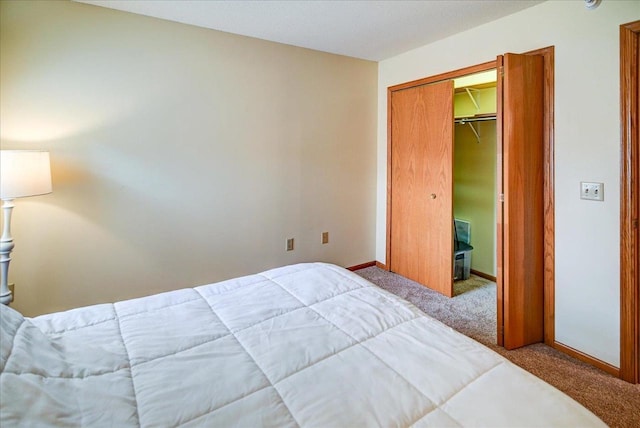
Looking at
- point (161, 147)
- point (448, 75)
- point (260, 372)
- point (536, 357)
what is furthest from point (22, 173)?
point (536, 357)

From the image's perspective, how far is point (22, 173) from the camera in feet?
6.20

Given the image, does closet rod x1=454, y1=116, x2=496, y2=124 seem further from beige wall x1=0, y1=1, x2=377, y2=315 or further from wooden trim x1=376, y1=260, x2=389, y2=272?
wooden trim x1=376, y1=260, x2=389, y2=272

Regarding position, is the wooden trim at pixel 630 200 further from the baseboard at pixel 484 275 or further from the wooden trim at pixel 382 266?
the wooden trim at pixel 382 266

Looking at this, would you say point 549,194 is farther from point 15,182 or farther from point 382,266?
point 15,182

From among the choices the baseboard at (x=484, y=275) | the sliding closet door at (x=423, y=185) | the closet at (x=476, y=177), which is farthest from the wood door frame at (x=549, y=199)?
the baseboard at (x=484, y=275)

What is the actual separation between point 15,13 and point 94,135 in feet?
2.63

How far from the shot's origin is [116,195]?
250 centimetres

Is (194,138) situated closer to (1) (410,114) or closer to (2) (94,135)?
(2) (94,135)

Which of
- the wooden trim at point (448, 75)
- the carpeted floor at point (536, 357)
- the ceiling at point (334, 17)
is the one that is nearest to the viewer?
the carpeted floor at point (536, 357)

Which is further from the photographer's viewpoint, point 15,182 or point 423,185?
point 423,185

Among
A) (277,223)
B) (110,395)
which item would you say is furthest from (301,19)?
(110,395)

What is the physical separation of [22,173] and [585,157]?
328 cm

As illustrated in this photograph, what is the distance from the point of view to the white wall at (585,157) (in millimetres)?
1959

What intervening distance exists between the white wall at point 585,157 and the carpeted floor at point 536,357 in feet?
0.54
